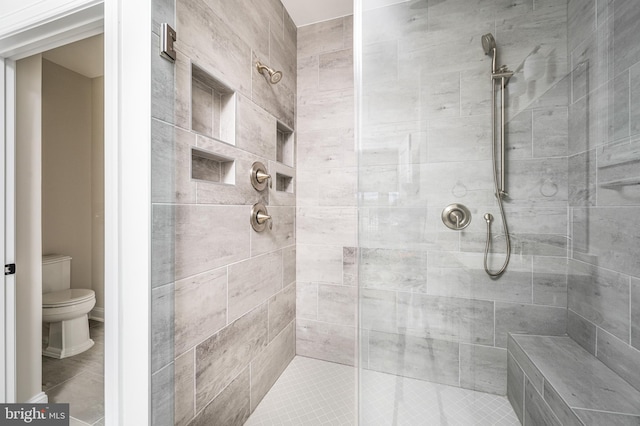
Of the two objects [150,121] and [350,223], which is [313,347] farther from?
[150,121]

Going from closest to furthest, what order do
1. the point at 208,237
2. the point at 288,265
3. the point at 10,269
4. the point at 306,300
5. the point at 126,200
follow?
the point at 126,200 < the point at 10,269 < the point at 208,237 < the point at 288,265 < the point at 306,300

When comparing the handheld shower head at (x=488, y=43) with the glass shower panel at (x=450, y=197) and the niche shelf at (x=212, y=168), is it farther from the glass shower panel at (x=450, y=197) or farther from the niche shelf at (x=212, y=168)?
the niche shelf at (x=212, y=168)

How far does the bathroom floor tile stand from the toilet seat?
3.14ft

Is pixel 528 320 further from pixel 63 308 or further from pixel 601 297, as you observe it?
pixel 63 308

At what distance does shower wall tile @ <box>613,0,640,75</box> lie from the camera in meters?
0.69

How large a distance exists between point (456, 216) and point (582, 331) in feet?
1.48

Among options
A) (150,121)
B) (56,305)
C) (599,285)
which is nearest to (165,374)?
(56,305)

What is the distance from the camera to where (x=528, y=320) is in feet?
2.61

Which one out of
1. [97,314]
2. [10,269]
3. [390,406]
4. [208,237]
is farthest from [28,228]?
[390,406]

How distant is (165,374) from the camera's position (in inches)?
35.8

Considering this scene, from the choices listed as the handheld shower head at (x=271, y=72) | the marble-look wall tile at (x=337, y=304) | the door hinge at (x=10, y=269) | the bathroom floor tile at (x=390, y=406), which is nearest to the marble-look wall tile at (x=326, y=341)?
the marble-look wall tile at (x=337, y=304)

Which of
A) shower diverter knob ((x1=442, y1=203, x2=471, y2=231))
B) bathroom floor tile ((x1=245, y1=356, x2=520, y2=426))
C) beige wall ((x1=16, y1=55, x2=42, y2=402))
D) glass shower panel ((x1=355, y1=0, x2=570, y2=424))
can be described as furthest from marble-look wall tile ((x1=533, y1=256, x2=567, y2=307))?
beige wall ((x1=16, y1=55, x2=42, y2=402))

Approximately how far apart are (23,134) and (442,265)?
155cm

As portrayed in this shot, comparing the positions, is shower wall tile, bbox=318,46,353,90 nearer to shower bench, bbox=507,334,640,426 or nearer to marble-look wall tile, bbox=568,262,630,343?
marble-look wall tile, bbox=568,262,630,343
